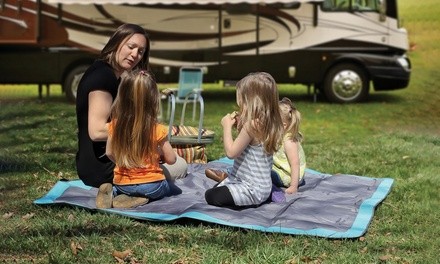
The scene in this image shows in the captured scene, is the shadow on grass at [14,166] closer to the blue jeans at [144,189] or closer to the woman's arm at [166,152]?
the blue jeans at [144,189]

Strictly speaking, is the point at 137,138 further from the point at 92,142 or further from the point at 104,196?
the point at 92,142

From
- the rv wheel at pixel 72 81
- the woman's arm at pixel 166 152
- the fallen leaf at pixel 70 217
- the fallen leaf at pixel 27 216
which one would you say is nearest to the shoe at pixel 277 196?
the woman's arm at pixel 166 152

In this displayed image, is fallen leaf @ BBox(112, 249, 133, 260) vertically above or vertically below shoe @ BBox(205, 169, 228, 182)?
below

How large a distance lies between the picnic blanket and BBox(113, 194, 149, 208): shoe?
0.14 feet

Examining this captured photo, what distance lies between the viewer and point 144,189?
4.93 metres

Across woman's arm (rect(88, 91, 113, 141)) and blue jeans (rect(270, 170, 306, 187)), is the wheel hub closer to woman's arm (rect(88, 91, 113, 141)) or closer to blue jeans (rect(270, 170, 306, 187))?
blue jeans (rect(270, 170, 306, 187))

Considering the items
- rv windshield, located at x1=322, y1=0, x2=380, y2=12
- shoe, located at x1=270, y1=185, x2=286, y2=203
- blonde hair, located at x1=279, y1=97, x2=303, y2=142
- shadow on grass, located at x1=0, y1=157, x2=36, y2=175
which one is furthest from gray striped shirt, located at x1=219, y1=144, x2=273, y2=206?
rv windshield, located at x1=322, y1=0, x2=380, y2=12

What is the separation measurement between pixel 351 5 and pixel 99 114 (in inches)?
391

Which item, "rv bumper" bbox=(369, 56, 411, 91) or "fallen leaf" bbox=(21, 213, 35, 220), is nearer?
"fallen leaf" bbox=(21, 213, 35, 220)

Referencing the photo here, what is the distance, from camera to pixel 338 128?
1128 centimetres

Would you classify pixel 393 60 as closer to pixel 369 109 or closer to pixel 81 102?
pixel 369 109

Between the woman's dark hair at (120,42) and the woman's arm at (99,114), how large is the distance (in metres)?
0.31

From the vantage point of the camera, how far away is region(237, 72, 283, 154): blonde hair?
487 centimetres

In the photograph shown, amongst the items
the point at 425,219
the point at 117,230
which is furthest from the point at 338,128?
the point at 117,230
